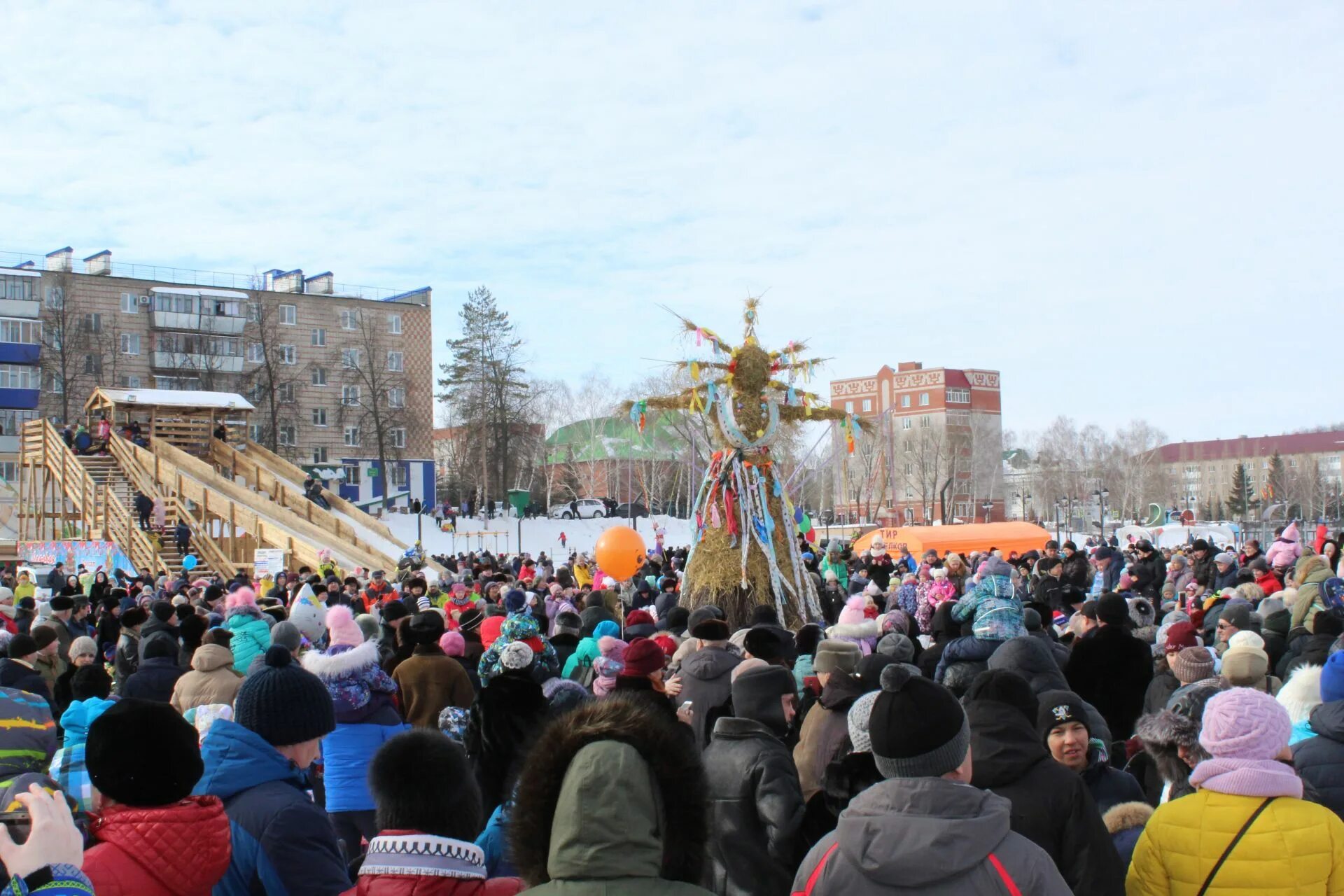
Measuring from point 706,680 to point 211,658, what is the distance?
2613mm

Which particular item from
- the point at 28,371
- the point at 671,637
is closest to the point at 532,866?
the point at 671,637

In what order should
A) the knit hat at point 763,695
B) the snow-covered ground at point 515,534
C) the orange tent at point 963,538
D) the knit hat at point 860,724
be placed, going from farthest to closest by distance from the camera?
the snow-covered ground at point 515,534 < the orange tent at point 963,538 < the knit hat at point 763,695 < the knit hat at point 860,724

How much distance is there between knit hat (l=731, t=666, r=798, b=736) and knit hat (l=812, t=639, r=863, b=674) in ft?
2.23

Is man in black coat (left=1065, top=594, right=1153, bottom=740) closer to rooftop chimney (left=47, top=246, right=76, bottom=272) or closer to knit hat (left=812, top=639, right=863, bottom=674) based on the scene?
knit hat (left=812, top=639, right=863, bottom=674)

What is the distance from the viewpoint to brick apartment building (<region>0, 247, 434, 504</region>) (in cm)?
5559

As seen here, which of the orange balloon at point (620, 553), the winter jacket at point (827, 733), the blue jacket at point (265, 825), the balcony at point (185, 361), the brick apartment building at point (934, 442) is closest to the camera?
the blue jacket at point (265, 825)

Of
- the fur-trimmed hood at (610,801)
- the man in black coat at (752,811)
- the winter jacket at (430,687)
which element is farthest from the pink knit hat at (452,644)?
the fur-trimmed hood at (610,801)

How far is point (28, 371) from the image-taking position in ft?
182

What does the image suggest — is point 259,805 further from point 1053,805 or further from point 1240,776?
point 1240,776

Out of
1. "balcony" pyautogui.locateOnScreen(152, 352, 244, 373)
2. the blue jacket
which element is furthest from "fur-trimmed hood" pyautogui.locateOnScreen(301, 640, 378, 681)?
"balcony" pyautogui.locateOnScreen(152, 352, 244, 373)

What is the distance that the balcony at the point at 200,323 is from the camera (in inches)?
2303

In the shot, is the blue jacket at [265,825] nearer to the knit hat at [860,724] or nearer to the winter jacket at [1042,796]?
the knit hat at [860,724]

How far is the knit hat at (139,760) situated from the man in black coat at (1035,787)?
213cm

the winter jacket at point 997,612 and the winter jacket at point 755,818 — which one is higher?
the winter jacket at point 997,612
